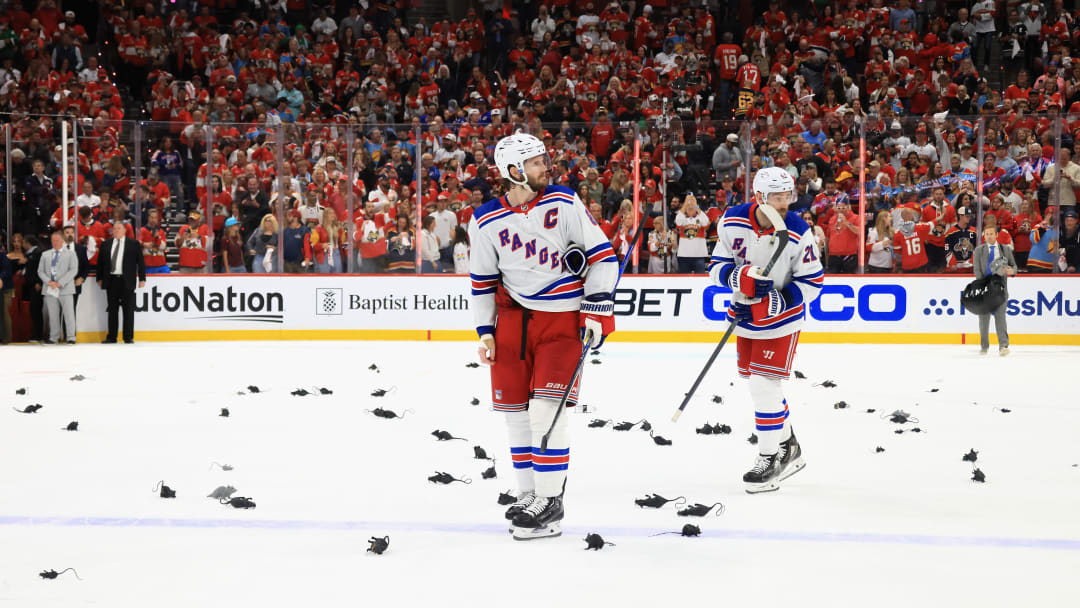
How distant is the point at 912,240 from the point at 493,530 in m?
11.2

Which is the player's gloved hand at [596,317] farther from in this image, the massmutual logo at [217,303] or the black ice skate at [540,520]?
the massmutual logo at [217,303]

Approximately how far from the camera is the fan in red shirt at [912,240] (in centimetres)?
1472

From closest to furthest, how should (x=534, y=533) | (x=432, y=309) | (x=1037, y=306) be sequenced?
1. (x=534, y=533)
2. (x=1037, y=306)
3. (x=432, y=309)

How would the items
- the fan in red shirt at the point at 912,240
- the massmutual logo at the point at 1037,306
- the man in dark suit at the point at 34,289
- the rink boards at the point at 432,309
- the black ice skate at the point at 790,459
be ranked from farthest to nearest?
the man in dark suit at the point at 34,289 < the rink boards at the point at 432,309 < the fan in red shirt at the point at 912,240 < the massmutual logo at the point at 1037,306 < the black ice skate at the point at 790,459

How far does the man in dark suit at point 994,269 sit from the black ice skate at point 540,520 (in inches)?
395

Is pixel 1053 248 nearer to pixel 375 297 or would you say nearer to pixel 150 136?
pixel 375 297

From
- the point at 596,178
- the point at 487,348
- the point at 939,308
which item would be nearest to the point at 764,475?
the point at 487,348

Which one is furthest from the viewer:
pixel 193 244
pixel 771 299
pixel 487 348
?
pixel 193 244

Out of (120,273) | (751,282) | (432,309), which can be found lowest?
(432,309)

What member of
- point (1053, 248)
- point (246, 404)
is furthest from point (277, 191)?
point (1053, 248)

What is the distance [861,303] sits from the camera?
49.0 feet

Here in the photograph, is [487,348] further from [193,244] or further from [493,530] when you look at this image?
[193,244]

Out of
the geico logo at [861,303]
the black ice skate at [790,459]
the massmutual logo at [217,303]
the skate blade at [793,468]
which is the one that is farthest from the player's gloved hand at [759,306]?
the massmutual logo at [217,303]

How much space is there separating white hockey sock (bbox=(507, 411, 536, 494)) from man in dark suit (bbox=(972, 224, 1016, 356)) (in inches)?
392
